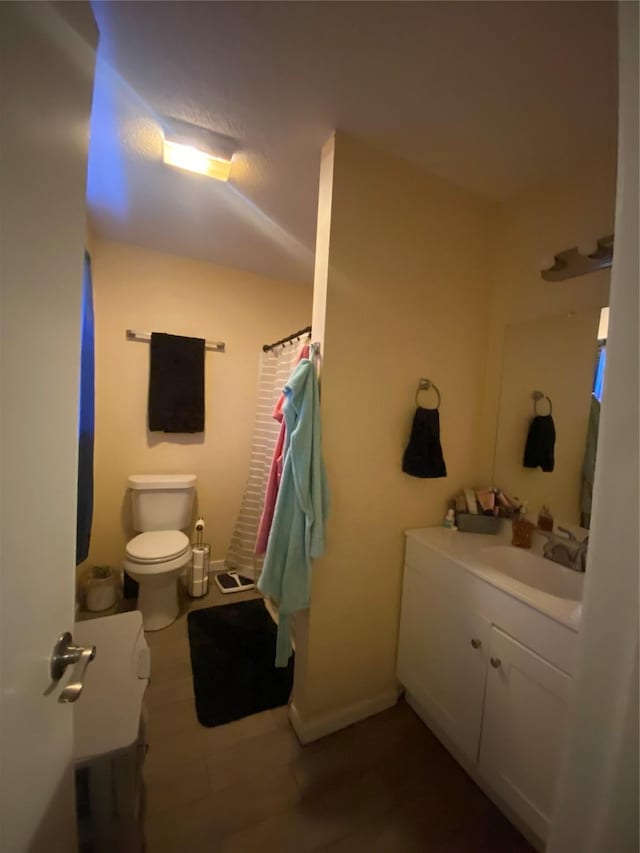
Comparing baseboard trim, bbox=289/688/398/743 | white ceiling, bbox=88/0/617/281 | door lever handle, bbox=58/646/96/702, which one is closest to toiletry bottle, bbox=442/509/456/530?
baseboard trim, bbox=289/688/398/743

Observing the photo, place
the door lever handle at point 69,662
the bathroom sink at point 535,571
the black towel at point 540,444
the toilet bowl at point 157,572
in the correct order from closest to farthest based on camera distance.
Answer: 1. the door lever handle at point 69,662
2. the bathroom sink at point 535,571
3. the black towel at point 540,444
4. the toilet bowl at point 157,572

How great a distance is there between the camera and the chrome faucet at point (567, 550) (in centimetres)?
122

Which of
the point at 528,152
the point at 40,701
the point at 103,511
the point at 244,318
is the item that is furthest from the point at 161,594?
the point at 528,152

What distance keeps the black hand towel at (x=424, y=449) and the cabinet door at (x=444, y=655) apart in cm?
43

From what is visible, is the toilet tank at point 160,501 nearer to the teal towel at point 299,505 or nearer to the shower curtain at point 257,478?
the shower curtain at point 257,478

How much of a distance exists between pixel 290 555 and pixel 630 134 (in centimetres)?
135

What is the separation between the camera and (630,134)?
44 cm

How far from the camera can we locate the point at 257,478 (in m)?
2.56

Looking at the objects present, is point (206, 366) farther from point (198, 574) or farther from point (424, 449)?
point (424, 449)

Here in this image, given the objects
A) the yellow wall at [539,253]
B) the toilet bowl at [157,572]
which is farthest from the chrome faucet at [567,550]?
the toilet bowl at [157,572]

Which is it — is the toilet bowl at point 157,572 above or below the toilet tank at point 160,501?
below

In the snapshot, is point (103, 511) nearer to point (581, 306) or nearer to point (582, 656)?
point (582, 656)

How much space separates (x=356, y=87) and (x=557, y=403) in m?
1.42

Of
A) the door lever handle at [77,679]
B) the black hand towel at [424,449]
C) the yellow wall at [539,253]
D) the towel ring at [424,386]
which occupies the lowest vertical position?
the door lever handle at [77,679]
